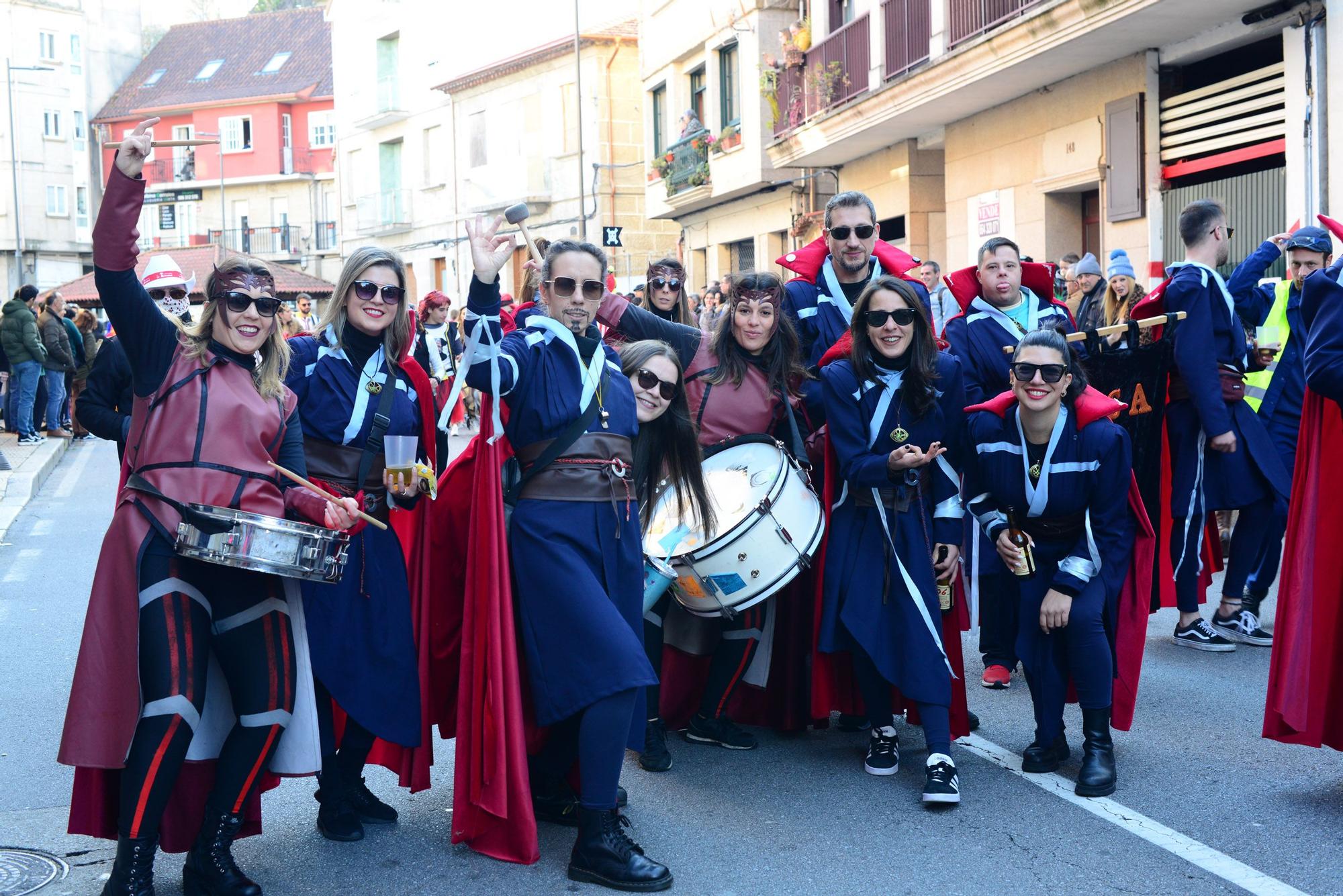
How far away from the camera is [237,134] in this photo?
2447 inches

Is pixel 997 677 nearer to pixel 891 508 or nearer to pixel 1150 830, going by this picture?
pixel 891 508

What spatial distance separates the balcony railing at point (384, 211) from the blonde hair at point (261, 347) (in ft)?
142

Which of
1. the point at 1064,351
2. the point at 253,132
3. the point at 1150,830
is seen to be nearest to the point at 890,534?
the point at 1064,351

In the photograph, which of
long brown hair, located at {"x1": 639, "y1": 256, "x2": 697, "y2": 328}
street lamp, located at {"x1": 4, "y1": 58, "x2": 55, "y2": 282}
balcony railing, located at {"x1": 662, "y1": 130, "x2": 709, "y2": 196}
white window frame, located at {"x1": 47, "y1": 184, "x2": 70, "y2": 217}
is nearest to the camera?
long brown hair, located at {"x1": 639, "y1": 256, "x2": 697, "y2": 328}

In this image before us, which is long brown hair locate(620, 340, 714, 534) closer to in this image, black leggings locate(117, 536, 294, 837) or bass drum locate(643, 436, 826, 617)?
bass drum locate(643, 436, 826, 617)

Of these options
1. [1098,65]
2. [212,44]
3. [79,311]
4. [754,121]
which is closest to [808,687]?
[1098,65]

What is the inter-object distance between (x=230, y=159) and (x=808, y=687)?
6088cm

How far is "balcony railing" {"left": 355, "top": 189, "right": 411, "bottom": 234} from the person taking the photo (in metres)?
47.1

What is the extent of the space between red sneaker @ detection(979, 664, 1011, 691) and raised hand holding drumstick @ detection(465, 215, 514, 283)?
Answer: 3365 mm

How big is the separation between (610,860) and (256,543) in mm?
1413

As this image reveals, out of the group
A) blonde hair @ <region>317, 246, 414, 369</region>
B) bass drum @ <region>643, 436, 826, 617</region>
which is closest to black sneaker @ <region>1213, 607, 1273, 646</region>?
bass drum @ <region>643, 436, 826, 617</region>

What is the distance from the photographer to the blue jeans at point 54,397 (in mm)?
20891

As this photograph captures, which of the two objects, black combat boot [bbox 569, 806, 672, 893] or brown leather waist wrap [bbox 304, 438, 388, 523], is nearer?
black combat boot [bbox 569, 806, 672, 893]

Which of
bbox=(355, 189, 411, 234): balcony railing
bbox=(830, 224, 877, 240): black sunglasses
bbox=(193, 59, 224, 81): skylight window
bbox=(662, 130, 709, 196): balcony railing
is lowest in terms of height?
bbox=(830, 224, 877, 240): black sunglasses
